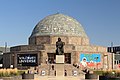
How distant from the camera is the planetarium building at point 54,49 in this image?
46000 millimetres

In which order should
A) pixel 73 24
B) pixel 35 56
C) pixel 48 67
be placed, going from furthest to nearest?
pixel 73 24 → pixel 35 56 → pixel 48 67

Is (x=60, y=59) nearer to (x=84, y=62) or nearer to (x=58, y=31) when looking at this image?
(x=84, y=62)

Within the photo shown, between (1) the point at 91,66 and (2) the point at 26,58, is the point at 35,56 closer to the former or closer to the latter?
(2) the point at 26,58

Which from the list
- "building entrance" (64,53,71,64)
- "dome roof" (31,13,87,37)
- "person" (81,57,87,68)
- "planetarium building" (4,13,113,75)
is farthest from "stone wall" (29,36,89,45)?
"person" (81,57,87,68)

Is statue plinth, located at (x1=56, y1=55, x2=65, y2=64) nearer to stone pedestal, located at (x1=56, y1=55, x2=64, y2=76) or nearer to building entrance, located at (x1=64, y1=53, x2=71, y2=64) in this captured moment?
stone pedestal, located at (x1=56, y1=55, x2=64, y2=76)

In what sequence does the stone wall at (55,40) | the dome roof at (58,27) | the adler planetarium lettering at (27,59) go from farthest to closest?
the dome roof at (58,27) < the stone wall at (55,40) < the adler planetarium lettering at (27,59)

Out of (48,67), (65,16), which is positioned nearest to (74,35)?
(65,16)

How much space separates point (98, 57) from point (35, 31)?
12.9 metres

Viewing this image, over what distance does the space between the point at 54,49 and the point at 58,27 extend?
314 inches

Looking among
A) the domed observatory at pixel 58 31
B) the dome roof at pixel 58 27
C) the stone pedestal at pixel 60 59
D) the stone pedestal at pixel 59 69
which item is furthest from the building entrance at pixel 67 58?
the stone pedestal at pixel 60 59

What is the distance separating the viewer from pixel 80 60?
46.3m

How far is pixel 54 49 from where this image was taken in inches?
1816

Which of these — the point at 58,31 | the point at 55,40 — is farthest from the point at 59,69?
the point at 58,31

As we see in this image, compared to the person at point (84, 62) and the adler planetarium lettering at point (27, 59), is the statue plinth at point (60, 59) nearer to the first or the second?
the adler planetarium lettering at point (27, 59)
